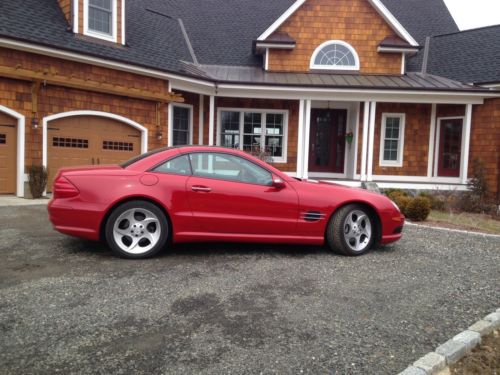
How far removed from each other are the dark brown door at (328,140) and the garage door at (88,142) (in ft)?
22.3

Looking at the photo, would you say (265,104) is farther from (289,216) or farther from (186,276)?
(186,276)

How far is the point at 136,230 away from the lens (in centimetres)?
464

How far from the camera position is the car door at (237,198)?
15.7 feet

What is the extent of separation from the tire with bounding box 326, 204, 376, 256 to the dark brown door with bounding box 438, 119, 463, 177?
10.5 m

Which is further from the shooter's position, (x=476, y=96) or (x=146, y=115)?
(x=476, y=96)

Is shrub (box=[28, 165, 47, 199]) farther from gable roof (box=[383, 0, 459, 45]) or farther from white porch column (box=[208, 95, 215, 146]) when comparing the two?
gable roof (box=[383, 0, 459, 45])

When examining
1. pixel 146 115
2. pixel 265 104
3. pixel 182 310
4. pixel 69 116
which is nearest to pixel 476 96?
pixel 265 104

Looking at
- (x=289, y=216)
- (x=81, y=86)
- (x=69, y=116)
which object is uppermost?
(x=81, y=86)

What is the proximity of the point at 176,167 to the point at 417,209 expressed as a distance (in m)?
6.03

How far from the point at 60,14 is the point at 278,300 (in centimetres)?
1065

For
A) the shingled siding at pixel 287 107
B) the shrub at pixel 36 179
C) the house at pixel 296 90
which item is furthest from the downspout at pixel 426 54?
the shrub at pixel 36 179

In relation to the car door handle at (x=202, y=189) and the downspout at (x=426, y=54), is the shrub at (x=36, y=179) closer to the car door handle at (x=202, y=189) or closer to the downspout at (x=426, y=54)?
the car door handle at (x=202, y=189)

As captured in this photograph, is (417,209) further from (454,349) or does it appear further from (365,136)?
(454,349)

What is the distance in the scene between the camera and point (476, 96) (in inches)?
509
